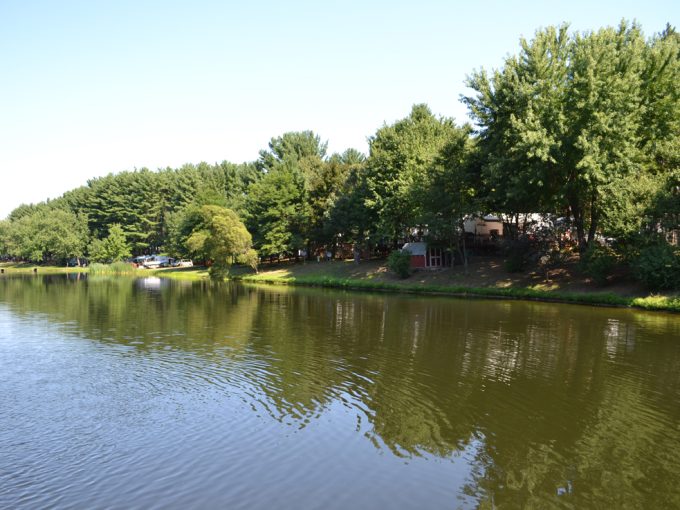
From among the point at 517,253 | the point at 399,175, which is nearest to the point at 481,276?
the point at 517,253

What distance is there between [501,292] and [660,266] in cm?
1120

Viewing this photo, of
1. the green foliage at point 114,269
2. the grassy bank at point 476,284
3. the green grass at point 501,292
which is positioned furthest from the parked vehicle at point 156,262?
the green grass at point 501,292

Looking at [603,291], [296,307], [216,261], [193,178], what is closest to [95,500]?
[296,307]

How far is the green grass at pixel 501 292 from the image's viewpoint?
31.2 m

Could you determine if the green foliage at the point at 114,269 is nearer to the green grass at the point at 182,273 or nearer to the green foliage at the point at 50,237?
the green grass at the point at 182,273

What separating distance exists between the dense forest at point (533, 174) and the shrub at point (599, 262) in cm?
9

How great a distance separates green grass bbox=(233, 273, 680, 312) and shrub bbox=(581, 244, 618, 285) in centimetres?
149

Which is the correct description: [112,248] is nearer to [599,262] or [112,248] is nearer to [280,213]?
[280,213]

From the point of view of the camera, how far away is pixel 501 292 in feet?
131

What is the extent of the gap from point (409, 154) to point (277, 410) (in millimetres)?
42837

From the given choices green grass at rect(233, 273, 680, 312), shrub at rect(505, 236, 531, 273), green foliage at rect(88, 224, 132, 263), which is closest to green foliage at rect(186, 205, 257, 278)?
green grass at rect(233, 273, 680, 312)

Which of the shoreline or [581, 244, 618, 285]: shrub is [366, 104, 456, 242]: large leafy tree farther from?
[581, 244, 618, 285]: shrub

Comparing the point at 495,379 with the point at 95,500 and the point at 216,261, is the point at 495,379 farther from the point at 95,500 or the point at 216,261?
the point at 216,261

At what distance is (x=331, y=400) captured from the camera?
1353 centimetres
